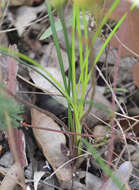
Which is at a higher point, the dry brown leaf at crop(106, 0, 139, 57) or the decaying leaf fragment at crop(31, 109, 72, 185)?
the dry brown leaf at crop(106, 0, 139, 57)

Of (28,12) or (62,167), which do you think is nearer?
(62,167)

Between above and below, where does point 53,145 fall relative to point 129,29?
below

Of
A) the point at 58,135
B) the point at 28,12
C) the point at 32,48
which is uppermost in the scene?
the point at 28,12

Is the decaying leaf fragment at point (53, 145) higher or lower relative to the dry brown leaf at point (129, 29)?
lower

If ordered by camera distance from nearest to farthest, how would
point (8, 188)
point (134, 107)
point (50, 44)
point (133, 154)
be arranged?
point (8, 188)
point (133, 154)
point (134, 107)
point (50, 44)

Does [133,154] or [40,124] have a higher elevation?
[40,124]

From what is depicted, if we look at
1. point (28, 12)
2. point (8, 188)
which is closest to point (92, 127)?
point (8, 188)

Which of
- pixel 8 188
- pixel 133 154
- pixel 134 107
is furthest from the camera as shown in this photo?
pixel 134 107

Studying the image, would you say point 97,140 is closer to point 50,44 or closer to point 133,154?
point 133,154
